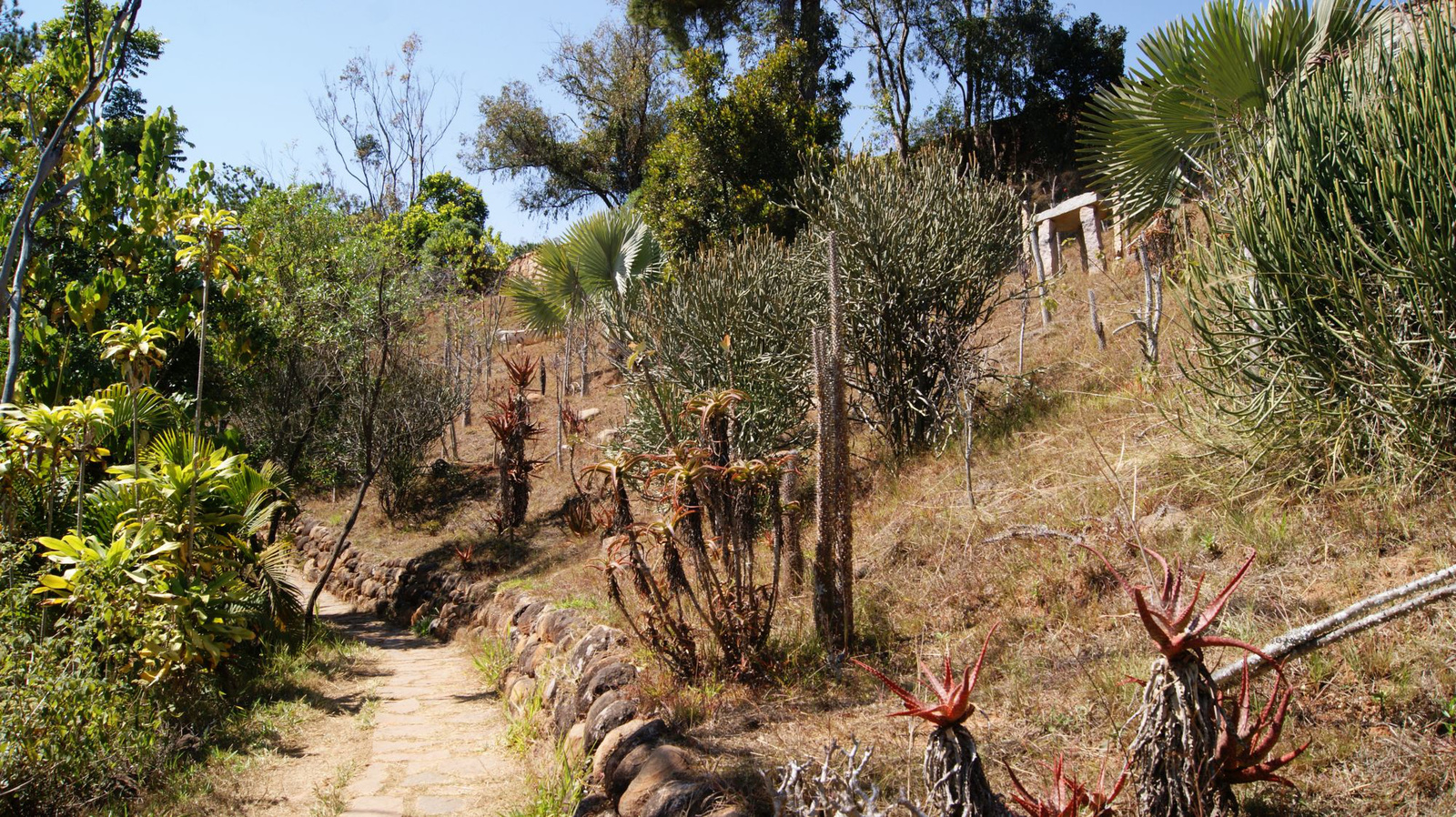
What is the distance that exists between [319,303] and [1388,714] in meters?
12.2

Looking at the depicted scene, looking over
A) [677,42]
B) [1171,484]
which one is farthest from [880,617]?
[677,42]

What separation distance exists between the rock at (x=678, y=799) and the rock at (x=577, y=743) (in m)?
1.12

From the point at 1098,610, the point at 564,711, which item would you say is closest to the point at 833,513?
the point at 1098,610

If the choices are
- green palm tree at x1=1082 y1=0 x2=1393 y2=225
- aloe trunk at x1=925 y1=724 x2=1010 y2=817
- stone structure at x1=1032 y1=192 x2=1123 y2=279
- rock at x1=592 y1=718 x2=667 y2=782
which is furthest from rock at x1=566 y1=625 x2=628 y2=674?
stone structure at x1=1032 y1=192 x2=1123 y2=279

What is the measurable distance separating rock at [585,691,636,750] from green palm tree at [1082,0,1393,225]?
4378mm

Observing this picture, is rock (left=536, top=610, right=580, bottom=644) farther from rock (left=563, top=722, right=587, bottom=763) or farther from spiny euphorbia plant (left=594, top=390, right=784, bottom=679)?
rock (left=563, top=722, right=587, bottom=763)

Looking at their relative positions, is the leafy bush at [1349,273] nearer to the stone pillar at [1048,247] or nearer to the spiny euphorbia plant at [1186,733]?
Answer: the spiny euphorbia plant at [1186,733]

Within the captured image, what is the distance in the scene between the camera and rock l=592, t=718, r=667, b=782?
14.1 feet

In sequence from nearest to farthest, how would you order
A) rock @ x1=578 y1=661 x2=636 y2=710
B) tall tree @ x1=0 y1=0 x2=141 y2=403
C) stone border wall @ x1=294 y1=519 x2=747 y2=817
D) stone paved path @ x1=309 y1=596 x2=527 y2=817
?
stone border wall @ x1=294 y1=519 x2=747 y2=817, stone paved path @ x1=309 y1=596 x2=527 y2=817, rock @ x1=578 y1=661 x2=636 y2=710, tall tree @ x1=0 y1=0 x2=141 y2=403

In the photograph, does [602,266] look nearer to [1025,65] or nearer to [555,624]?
[555,624]

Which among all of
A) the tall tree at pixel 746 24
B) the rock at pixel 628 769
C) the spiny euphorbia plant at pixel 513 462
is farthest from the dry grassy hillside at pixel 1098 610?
the tall tree at pixel 746 24

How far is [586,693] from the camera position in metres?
5.32

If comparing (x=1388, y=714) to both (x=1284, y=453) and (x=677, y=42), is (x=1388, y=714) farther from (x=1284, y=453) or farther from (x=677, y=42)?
(x=677, y=42)

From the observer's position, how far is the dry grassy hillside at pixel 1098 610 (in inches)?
119
